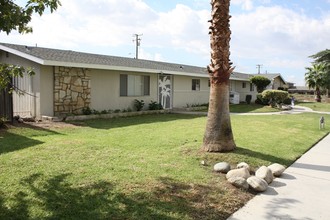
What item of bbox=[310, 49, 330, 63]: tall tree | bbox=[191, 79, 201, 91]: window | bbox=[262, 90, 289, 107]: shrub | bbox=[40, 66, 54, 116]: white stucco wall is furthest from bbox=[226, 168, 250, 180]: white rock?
bbox=[310, 49, 330, 63]: tall tree

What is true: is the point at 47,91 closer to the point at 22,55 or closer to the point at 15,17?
the point at 22,55

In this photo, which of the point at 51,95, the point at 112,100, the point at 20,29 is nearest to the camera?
the point at 20,29

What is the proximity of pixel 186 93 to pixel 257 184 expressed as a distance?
1760 centimetres

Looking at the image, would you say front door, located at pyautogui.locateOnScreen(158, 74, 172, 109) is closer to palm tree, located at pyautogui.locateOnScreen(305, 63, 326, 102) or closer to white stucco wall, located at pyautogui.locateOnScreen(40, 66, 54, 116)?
white stucco wall, located at pyautogui.locateOnScreen(40, 66, 54, 116)

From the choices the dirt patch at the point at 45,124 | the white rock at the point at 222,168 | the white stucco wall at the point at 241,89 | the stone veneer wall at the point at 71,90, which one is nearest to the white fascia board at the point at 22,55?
the stone veneer wall at the point at 71,90

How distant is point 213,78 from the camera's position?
285 inches

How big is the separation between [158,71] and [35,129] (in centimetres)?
951

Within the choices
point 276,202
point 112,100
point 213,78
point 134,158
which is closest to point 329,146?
point 213,78

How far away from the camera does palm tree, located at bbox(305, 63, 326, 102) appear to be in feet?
128

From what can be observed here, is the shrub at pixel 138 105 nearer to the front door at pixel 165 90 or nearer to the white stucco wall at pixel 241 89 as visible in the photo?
the front door at pixel 165 90

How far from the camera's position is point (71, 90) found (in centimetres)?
1378

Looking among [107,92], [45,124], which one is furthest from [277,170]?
[107,92]

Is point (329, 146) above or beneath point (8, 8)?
beneath

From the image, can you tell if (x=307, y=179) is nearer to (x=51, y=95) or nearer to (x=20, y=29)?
(x=20, y=29)
